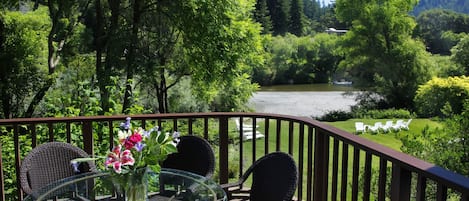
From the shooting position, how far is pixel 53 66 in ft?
32.7

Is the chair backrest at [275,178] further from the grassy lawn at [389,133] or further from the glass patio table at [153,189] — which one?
the grassy lawn at [389,133]

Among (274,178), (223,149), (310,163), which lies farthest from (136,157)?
(223,149)

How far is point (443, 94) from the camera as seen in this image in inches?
579

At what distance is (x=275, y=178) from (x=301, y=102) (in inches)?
839

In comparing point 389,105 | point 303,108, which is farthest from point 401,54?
point 303,108

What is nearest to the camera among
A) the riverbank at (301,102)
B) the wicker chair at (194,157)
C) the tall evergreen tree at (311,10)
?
the wicker chair at (194,157)

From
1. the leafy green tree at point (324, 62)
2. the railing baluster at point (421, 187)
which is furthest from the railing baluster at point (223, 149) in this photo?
the leafy green tree at point (324, 62)

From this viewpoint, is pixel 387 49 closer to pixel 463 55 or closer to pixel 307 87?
pixel 463 55

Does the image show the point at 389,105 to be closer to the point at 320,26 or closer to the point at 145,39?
the point at 145,39

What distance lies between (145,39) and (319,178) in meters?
8.32

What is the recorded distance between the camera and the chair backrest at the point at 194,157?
271 centimetres

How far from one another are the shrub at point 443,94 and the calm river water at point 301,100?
16.6 feet

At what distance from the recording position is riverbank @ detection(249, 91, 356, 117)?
20344mm

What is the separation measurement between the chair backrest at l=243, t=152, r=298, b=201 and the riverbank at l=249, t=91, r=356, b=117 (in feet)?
53.4
